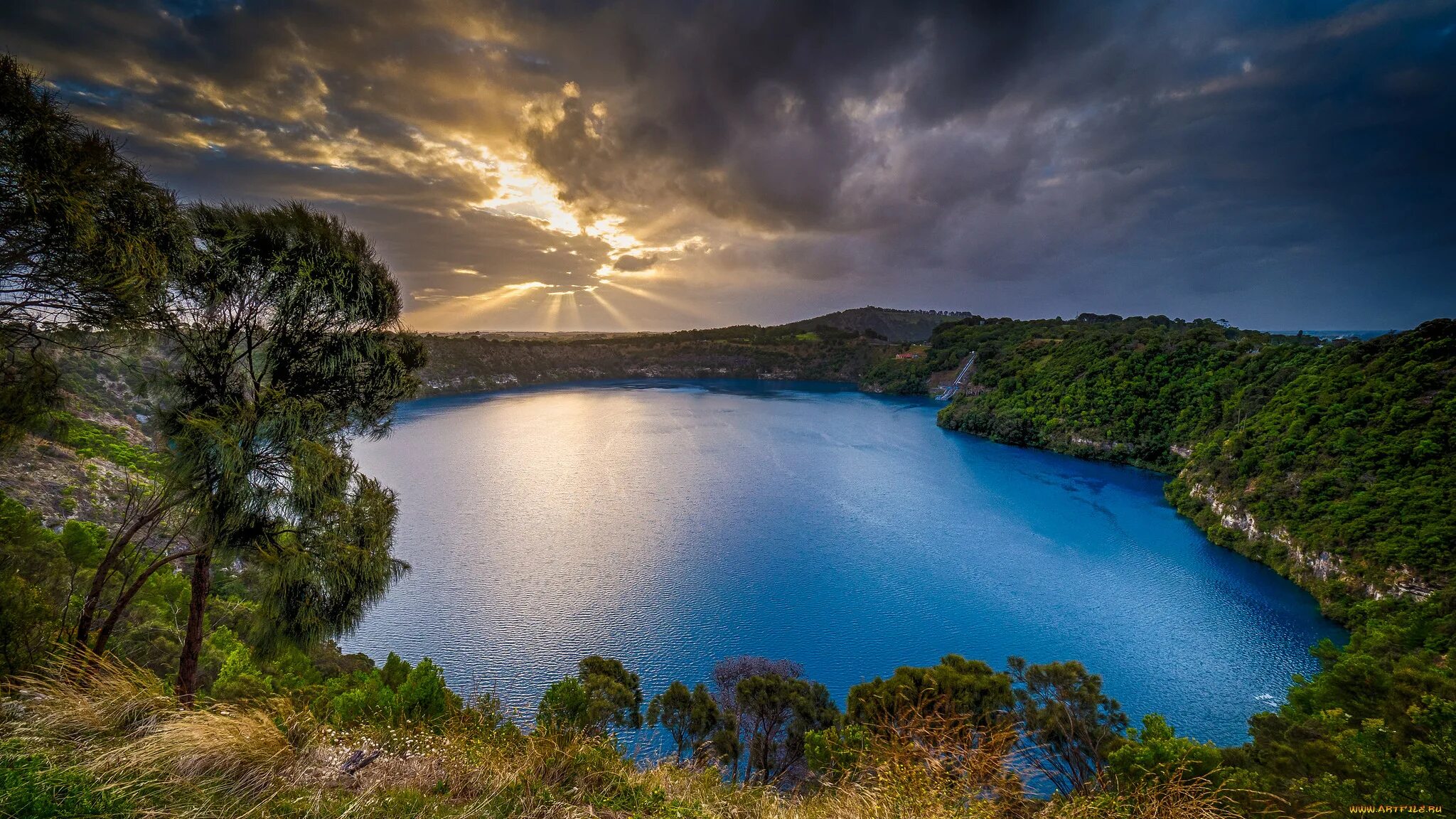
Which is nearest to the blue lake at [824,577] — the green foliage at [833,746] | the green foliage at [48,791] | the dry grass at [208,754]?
the green foliage at [833,746]

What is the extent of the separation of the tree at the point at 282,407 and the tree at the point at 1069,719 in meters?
13.5

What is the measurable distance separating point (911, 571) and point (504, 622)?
19.4m

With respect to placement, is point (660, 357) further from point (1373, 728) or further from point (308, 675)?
point (1373, 728)

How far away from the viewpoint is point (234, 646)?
1147cm

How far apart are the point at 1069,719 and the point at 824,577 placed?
13.6 metres

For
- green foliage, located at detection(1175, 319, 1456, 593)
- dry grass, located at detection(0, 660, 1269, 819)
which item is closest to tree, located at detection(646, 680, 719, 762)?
dry grass, located at detection(0, 660, 1269, 819)

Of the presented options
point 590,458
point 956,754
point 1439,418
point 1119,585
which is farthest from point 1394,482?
point 590,458

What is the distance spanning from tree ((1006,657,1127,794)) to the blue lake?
5.81 meters

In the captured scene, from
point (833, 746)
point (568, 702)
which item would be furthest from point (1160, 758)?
point (568, 702)

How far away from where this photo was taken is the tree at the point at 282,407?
561cm

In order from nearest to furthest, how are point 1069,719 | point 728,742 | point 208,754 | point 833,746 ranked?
point 208,754 < point 833,746 < point 728,742 < point 1069,719

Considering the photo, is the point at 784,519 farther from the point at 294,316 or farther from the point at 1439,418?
the point at 1439,418

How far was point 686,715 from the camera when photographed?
12.6 meters

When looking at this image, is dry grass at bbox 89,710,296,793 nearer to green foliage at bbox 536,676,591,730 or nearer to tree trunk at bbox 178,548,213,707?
tree trunk at bbox 178,548,213,707
